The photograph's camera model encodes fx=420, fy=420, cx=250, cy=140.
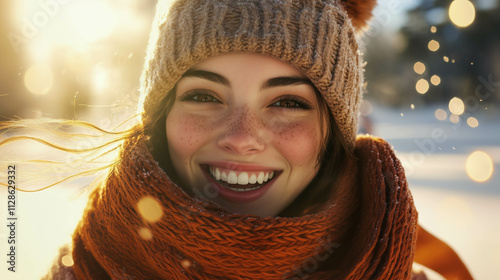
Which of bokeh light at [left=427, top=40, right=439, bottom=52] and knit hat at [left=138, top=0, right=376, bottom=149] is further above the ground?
bokeh light at [left=427, top=40, right=439, bottom=52]

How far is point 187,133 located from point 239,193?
0.31 meters

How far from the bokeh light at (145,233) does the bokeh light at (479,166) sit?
5506 millimetres

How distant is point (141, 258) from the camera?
1595mm

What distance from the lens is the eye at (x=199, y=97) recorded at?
62.3 inches

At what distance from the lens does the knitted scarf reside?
146 centimetres

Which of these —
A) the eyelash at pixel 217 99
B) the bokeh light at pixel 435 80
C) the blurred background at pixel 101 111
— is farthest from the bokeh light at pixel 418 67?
the eyelash at pixel 217 99

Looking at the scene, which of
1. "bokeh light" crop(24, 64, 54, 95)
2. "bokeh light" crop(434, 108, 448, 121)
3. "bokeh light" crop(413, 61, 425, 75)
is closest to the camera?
"bokeh light" crop(24, 64, 54, 95)

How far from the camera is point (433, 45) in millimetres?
22297

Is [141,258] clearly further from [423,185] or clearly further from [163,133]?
[423,185]

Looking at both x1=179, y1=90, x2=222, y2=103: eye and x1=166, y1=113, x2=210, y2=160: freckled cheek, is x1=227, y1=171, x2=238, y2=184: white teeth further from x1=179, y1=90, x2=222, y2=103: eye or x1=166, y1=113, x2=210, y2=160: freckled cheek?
x1=179, y1=90, x2=222, y2=103: eye

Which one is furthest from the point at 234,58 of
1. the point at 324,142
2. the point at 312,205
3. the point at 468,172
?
the point at 468,172

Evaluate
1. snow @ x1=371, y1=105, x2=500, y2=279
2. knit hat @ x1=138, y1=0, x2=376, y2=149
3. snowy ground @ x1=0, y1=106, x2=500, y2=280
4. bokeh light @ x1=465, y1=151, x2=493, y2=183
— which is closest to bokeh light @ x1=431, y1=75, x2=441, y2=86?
snow @ x1=371, y1=105, x2=500, y2=279

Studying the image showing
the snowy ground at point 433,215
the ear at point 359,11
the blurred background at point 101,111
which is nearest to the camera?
the ear at point 359,11

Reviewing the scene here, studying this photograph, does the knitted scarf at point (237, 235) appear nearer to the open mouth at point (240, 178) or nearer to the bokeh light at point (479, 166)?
the open mouth at point (240, 178)
